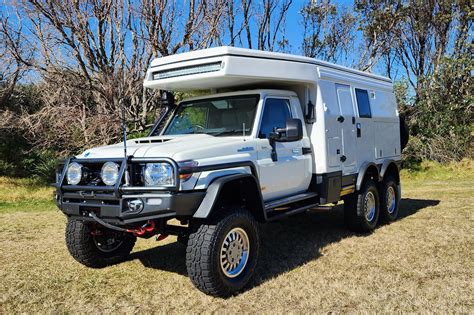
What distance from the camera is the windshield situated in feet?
18.0

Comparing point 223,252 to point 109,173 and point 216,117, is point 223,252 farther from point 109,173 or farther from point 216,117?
point 216,117

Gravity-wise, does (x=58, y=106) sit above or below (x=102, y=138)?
above

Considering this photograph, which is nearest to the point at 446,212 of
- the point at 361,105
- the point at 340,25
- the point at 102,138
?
the point at 361,105

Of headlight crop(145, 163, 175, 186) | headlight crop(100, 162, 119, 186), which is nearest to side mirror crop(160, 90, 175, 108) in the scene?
headlight crop(100, 162, 119, 186)

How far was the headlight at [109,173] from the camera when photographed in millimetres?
4359

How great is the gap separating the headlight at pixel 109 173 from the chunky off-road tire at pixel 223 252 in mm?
938

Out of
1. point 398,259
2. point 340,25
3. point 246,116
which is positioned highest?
point 340,25

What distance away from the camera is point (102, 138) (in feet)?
40.8

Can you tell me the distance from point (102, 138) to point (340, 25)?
40.6ft

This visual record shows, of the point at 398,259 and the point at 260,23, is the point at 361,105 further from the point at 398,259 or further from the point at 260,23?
the point at 260,23

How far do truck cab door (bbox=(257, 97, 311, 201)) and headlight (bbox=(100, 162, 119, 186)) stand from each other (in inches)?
63.4

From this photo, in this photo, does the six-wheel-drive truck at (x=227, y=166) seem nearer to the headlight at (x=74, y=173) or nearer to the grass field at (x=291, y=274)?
the headlight at (x=74, y=173)

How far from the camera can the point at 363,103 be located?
752cm

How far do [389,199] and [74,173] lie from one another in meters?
5.68
